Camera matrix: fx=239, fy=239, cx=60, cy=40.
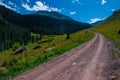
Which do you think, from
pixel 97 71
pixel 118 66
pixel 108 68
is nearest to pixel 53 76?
pixel 97 71

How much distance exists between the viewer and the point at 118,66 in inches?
712

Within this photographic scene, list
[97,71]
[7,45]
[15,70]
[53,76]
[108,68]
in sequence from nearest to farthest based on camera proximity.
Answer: [53,76] → [97,71] → [108,68] → [15,70] → [7,45]

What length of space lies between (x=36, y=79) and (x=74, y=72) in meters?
2.86

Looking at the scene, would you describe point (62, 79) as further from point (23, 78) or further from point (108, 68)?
point (108, 68)

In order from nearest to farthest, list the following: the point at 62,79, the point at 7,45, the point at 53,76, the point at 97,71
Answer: the point at 62,79 → the point at 53,76 → the point at 97,71 → the point at 7,45

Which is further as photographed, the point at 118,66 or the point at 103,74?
the point at 118,66

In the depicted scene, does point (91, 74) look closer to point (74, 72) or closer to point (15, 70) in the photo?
point (74, 72)

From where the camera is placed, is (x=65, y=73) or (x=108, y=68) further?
(x=108, y=68)

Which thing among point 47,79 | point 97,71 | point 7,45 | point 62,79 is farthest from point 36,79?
point 7,45

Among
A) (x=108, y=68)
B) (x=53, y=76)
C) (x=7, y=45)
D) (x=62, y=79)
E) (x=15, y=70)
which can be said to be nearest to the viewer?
(x=62, y=79)

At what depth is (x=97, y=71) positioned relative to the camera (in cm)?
1616

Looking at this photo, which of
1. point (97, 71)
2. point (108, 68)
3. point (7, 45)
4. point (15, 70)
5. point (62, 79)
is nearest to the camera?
Result: point (62, 79)

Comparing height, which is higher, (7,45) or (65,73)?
(65,73)

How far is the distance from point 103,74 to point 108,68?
7.35 ft
